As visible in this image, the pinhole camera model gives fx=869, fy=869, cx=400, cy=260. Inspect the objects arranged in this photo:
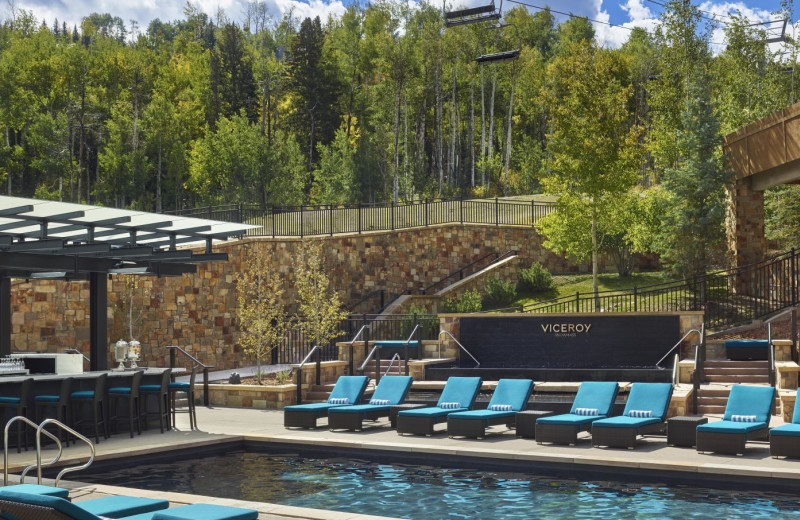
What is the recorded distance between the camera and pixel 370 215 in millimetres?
31594

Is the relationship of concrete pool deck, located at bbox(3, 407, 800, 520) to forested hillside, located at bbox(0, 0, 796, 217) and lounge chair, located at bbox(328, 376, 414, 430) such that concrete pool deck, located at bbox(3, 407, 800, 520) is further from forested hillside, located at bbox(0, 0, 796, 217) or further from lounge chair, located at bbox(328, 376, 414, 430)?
forested hillside, located at bbox(0, 0, 796, 217)

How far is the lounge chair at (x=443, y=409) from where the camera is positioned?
588 inches

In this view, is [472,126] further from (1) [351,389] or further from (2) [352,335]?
(1) [351,389]

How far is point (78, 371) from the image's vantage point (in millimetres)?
15258

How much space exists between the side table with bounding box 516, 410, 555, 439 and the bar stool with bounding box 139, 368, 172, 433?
6.32 meters

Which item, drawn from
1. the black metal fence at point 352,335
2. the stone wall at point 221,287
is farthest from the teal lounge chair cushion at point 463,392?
the stone wall at point 221,287

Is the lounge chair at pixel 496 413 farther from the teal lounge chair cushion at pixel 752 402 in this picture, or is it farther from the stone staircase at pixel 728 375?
the stone staircase at pixel 728 375

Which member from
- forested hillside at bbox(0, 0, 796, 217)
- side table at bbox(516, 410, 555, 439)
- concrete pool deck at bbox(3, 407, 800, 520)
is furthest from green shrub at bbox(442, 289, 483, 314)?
forested hillside at bbox(0, 0, 796, 217)

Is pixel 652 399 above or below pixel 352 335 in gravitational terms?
below

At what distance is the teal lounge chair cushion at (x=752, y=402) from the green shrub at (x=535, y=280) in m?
18.1

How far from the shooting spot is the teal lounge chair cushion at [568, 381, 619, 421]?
1457 centimetres

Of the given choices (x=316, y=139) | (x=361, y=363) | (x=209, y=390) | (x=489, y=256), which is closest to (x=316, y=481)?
(x=209, y=390)

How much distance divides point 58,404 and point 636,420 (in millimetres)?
9099

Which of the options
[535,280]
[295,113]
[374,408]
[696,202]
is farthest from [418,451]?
[295,113]
